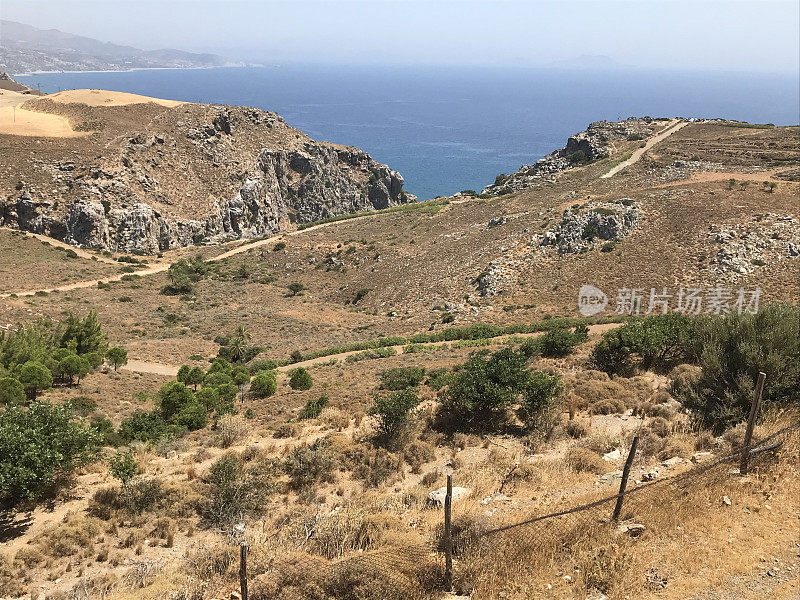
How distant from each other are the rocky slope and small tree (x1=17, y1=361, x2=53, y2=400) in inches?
1989

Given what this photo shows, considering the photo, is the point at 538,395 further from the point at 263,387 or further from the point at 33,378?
the point at 33,378

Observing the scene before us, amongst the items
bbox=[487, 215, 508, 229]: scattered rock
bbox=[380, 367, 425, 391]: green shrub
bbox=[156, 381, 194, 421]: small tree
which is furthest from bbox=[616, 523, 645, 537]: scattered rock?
bbox=[487, 215, 508, 229]: scattered rock

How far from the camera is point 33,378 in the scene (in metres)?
19.9

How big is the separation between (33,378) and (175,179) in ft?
210

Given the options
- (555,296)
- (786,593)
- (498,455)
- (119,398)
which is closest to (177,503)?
(498,455)

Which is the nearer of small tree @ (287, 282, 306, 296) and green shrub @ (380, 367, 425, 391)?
green shrub @ (380, 367, 425, 391)

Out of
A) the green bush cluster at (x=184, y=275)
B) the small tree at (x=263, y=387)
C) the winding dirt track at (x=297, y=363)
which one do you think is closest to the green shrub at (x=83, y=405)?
the small tree at (x=263, y=387)

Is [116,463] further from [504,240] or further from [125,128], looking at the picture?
[125,128]

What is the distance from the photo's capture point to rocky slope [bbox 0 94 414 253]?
63750mm

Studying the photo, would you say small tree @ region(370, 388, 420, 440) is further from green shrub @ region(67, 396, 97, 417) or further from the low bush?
green shrub @ region(67, 396, 97, 417)

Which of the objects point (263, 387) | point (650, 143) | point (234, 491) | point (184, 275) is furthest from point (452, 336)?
point (650, 143)

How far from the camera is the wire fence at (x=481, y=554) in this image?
6.85 metres

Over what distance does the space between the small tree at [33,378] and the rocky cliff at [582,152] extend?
59.8 meters

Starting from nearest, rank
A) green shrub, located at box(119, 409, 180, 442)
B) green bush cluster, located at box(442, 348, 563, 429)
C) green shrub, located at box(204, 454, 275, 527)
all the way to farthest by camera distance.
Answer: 1. green shrub, located at box(204, 454, 275, 527)
2. green bush cluster, located at box(442, 348, 563, 429)
3. green shrub, located at box(119, 409, 180, 442)
